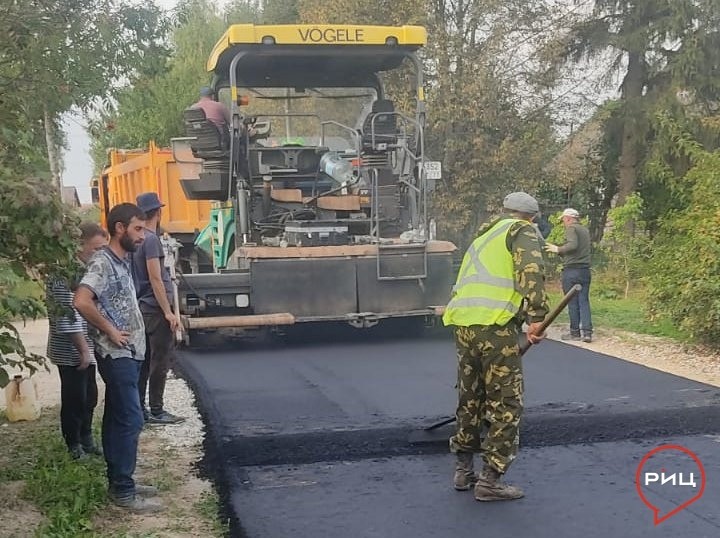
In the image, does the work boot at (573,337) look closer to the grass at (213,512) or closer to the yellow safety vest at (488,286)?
the yellow safety vest at (488,286)

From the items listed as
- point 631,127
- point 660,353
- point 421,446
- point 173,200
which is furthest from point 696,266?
point 631,127

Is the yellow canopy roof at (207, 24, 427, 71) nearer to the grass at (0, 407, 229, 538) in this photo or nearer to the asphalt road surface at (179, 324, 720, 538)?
the asphalt road surface at (179, 324, 720, 538)

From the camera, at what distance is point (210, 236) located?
1047 centimetres

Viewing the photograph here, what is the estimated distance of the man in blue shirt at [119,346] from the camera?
4352mm

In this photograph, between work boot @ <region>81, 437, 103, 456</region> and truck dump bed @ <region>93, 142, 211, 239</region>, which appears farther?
truck dump bed @ <region>93, 142, 211, 239</region>

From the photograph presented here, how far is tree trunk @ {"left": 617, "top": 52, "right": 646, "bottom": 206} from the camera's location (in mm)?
15719

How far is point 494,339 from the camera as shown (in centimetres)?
443

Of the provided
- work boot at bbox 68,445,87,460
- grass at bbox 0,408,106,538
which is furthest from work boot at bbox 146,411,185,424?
work boot at bbox 68,445,87,460

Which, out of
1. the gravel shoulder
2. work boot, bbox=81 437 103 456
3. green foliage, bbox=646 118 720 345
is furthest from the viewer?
green foliage, bbox=646 118 720 345

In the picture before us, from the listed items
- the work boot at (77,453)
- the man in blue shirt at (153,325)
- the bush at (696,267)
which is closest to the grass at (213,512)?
the work boot at (77,453)

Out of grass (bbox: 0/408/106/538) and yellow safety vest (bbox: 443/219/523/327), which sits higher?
yellow safety vest (bbox: 443/219/523/327)

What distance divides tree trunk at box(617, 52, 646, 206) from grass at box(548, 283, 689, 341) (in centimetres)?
330

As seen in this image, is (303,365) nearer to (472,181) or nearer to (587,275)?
(587,275)

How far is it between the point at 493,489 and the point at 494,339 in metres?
0.73
